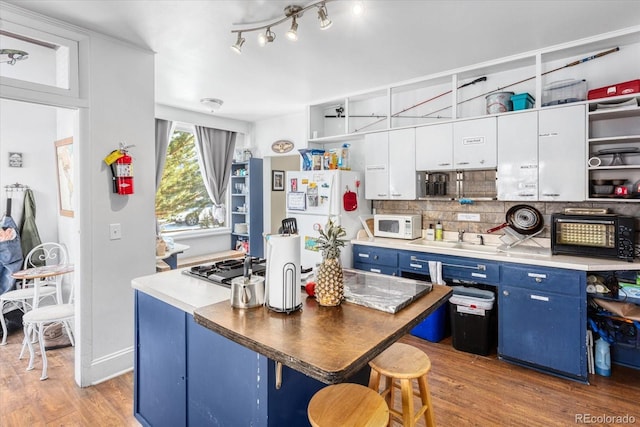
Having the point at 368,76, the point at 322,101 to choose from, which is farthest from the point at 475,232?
the point at 322,101

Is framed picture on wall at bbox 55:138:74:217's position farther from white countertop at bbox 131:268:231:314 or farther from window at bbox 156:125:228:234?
white countertop at bbox 131:268:231:314

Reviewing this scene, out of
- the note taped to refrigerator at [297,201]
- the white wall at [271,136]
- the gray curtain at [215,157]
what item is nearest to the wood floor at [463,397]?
the note taped to refrigerator at [297,201]

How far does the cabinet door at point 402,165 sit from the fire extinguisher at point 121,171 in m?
2.60

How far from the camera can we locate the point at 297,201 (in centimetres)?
420

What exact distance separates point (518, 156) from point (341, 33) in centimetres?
190

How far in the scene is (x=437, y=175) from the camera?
3.70 m

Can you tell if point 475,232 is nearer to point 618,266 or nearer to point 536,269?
point 536,269

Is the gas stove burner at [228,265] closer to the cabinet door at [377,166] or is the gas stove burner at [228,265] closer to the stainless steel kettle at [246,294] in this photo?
the stainless steel kettle at [246,294]

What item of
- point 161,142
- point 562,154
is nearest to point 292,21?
point 562,154

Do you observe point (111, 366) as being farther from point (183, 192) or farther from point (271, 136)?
point (271, 136)

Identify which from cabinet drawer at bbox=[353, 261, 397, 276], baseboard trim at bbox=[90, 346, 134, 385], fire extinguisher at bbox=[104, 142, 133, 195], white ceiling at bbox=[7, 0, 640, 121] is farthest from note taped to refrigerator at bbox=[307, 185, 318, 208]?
baseboard trim at bbox=[90, 346, 134, 385]

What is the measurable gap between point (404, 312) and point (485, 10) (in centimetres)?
216

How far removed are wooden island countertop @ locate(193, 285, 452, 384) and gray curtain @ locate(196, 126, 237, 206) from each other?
442cm

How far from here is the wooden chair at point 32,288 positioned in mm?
3102
